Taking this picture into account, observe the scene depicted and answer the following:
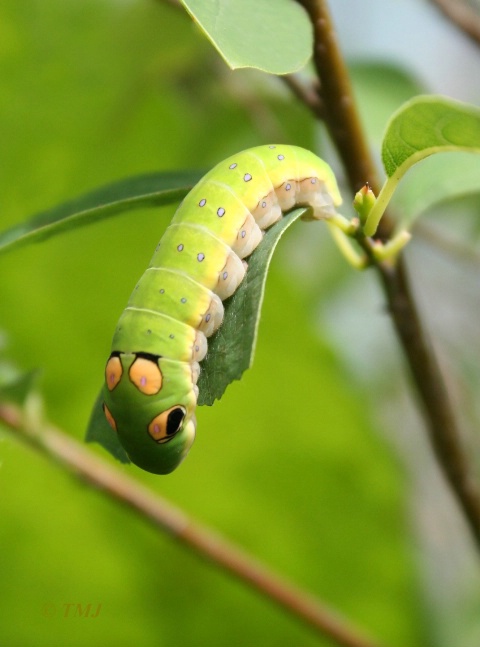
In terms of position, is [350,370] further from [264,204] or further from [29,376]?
[264,204]

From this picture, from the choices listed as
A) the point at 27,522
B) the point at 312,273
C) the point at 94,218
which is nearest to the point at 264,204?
the point at 94,218

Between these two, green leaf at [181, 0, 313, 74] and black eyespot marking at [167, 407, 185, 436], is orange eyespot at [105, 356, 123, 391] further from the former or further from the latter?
green leaf at [181, 0, 313, 74]

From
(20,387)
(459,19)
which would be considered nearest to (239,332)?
(20,387)

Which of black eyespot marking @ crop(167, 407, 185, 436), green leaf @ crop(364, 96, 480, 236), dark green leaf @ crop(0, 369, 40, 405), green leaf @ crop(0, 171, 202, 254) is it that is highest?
green leaf @ crop(364, 96, 480, 236)

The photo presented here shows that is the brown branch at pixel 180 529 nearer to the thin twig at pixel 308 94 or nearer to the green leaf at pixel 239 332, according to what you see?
the green leaf at pixel 239 332

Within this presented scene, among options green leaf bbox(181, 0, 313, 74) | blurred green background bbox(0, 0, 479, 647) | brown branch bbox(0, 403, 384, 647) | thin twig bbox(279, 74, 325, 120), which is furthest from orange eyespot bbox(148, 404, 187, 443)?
blurred green background bbox(0, 0, 479, 647)

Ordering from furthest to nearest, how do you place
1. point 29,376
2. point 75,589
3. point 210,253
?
point 75,589
point 29,376
point 210,253

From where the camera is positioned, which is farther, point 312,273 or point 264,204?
point 312,273
